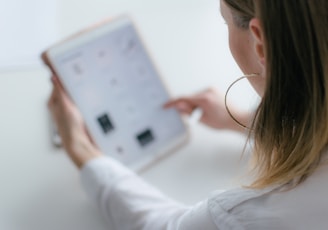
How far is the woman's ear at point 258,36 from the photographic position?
0.41m

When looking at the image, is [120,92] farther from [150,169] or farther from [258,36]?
[258,36]

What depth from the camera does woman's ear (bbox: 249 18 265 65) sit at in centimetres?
41

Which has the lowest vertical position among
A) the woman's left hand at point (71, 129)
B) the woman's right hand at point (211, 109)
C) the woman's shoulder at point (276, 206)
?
the woman's shoulder at point (276, 206)

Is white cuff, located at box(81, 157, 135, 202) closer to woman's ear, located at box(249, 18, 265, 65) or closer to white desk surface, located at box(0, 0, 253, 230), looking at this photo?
white desk surface, located at box(0, 0, 253, 230)

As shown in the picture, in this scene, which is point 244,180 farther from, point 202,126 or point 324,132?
point 324,132

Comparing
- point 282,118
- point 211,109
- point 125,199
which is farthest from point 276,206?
point 211,109

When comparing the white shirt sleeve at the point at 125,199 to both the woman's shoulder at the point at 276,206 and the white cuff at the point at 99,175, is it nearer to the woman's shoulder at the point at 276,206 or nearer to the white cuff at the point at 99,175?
the white cuff at the point at 99,175

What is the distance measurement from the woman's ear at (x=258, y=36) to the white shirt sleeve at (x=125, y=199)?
0.80ft

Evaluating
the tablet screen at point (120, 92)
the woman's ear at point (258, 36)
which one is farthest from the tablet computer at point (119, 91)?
the woman's ear at point (258, 36)

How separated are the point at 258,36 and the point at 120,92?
342mm

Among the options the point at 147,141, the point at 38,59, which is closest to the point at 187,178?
A: the point at 147,141

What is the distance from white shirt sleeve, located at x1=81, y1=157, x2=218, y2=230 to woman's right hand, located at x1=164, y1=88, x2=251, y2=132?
6.2 inches

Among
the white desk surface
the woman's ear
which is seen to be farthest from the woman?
the white desk surface

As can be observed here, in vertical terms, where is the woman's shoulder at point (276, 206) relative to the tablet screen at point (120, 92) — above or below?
below
